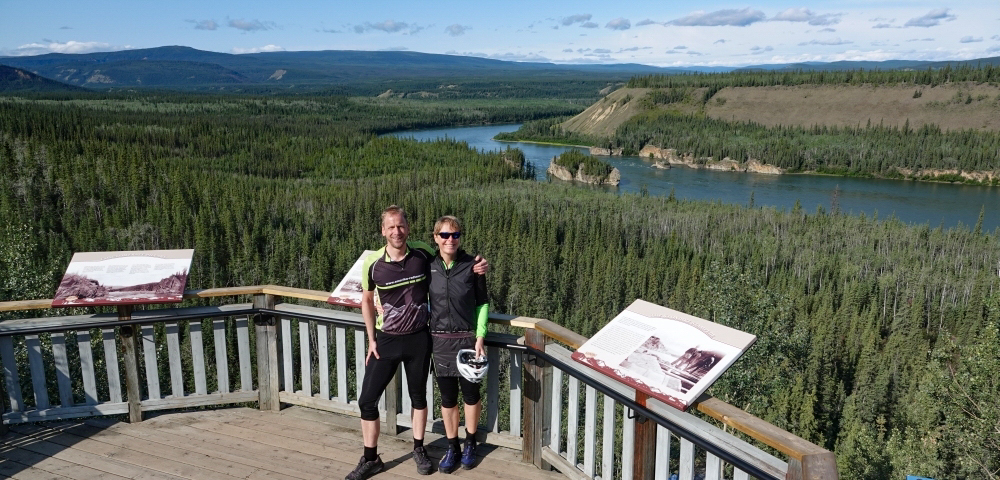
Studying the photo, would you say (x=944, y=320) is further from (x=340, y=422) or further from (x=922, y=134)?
(x=922, y=134)

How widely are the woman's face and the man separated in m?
0.36

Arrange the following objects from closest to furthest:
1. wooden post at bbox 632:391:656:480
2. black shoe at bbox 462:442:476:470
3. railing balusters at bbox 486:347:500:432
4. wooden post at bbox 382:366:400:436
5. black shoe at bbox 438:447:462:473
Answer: wooden post at bbox 632:391:656:480 < black shoe at bbox 438:447:462:473 < black shoe at bbox 462:442:476:470 < railing balusters at bbox 486:347:500:432 < wooden post at bbox 382:366:400:436

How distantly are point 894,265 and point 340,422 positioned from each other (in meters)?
85.2

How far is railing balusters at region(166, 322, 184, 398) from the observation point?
1001 centimetres

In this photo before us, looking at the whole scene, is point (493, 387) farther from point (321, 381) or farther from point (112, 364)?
point (112, 364)

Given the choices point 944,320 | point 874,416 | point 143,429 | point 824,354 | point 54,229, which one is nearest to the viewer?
point 143,429

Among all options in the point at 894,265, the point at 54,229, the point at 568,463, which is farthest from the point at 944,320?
the point at 54,229

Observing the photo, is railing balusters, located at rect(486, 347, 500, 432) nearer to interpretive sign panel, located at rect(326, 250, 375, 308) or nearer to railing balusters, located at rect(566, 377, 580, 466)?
railing balusters, located at rect(566, 377, 580, 466)

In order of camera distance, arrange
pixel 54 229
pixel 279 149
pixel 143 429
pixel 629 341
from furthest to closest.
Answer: pixel 279 149, pixel 54 229, pixel 143 429, pixel 629 341

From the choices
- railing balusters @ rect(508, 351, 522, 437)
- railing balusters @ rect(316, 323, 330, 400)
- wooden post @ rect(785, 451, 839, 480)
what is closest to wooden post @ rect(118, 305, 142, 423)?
railing balusters @ rect(316, 323, 330, 400)

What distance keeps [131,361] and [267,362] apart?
180 centimetres

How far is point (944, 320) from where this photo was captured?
6881cm

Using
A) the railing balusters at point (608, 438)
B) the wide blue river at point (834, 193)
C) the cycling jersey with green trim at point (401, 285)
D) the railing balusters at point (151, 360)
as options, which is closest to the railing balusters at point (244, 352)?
the railing balusters at point (151, 360)

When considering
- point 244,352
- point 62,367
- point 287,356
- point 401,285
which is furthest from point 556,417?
point 62,367
